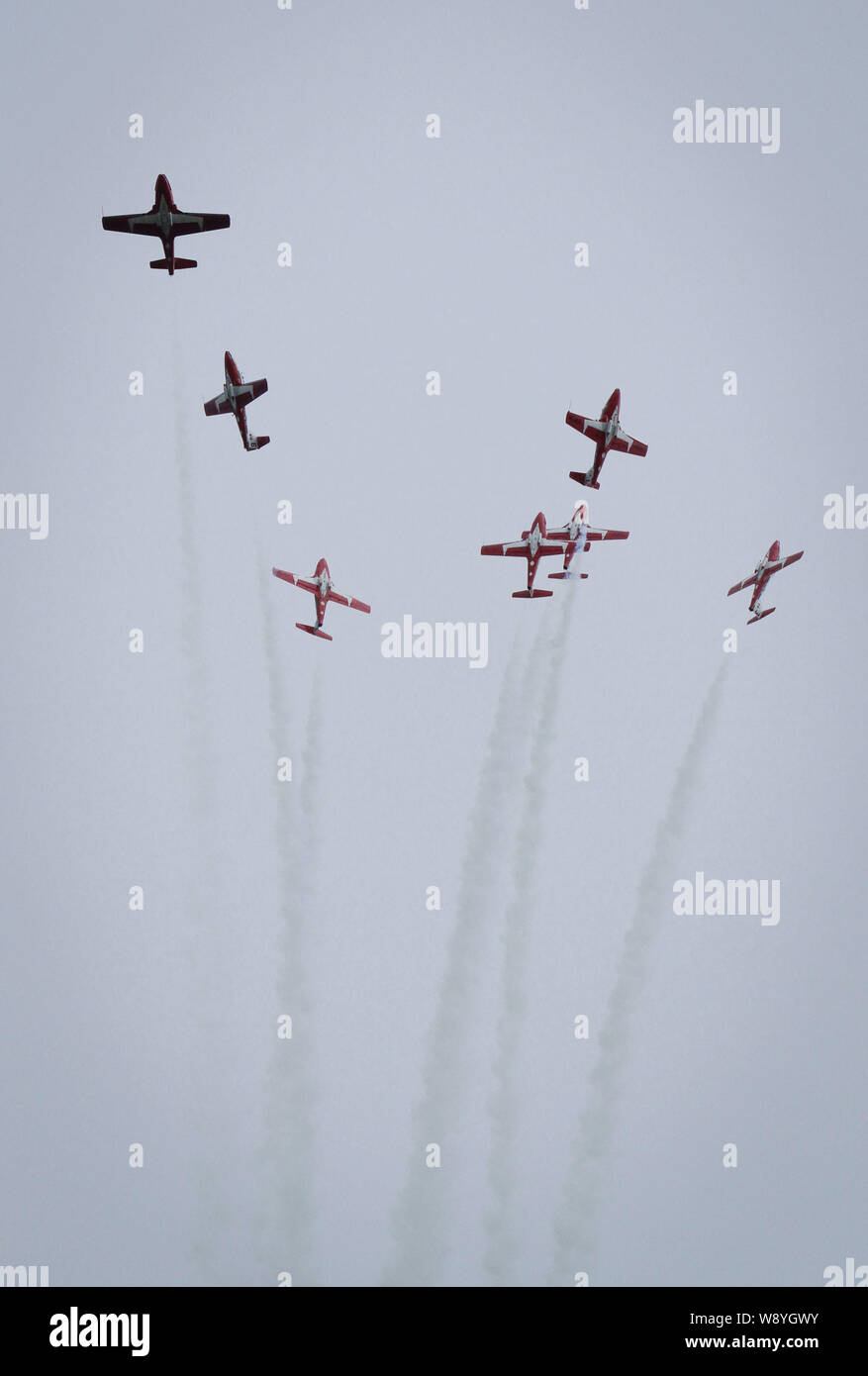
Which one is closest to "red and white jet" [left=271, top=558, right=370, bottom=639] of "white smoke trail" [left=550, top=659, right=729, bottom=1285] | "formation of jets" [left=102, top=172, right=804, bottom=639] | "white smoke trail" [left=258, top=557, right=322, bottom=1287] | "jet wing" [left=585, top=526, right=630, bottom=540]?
"formation of jets" [left=102, top=172, right=804, bottom=639]

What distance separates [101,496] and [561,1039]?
203 feet

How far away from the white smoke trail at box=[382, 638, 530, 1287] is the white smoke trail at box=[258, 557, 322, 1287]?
4123 mm

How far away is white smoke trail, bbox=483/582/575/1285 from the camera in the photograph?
182 feet

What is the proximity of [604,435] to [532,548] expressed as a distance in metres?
4.90

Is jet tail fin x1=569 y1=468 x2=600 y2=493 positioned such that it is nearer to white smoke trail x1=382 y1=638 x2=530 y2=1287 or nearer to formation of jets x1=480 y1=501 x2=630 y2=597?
formation of jets x1=480 y1=501 x2=630 y2=597

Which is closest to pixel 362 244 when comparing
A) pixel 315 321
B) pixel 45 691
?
pixel 315 321

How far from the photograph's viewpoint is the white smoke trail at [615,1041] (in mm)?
55375

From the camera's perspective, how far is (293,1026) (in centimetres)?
5806

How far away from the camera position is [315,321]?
152 m

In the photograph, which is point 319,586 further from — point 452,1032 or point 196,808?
point 452,1032

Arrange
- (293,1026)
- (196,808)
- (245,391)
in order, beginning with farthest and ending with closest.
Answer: (196,808) → (293,1026) → (245,391)

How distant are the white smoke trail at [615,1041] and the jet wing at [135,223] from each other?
2719 cm

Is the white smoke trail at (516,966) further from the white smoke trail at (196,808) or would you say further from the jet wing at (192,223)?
the jet wing at (192,223)
